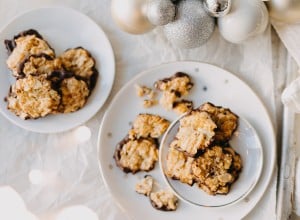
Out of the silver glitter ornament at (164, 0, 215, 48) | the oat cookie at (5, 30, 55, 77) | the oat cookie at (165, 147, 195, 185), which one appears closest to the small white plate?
the oat cookie at (165, 147, 195, 185)

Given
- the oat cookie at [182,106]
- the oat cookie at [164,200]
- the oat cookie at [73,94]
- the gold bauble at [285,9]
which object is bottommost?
the oat cookie at [164,200]

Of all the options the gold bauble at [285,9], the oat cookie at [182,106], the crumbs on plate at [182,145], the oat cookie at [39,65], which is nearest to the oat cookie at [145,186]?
the crumbs on plate at [182,145]

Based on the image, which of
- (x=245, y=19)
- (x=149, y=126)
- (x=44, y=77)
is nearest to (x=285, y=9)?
(x=245, y=19)

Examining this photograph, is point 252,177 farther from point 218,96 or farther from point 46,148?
point 46,148

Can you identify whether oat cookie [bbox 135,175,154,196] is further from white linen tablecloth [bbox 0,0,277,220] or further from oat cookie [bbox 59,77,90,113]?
oat cookie [bbox 59,77,90,113]

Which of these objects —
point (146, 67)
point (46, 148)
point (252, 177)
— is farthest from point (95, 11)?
point (252, 177)

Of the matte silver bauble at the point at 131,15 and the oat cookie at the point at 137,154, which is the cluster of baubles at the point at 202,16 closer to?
the matte silver bauble at the point at 131,15
